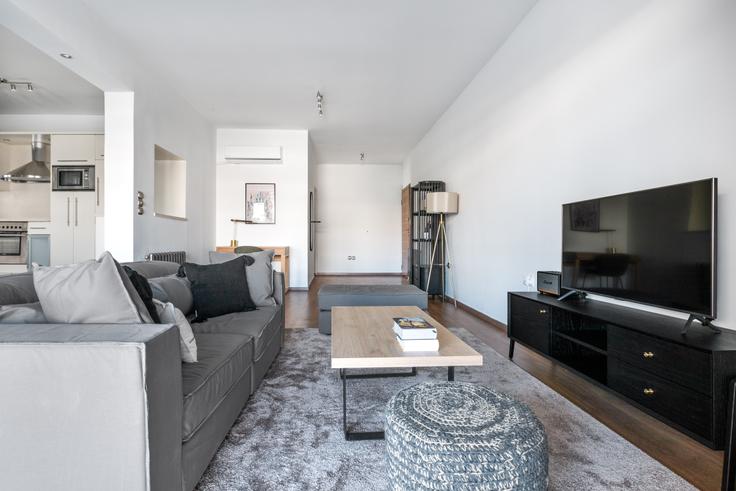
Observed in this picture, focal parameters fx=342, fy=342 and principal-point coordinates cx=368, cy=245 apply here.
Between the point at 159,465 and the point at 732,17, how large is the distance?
9.63 feet

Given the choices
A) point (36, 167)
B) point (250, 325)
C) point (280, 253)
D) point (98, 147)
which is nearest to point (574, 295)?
point (250, 325)

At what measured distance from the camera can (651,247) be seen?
1797 mm

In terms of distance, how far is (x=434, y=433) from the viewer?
0.98 meters

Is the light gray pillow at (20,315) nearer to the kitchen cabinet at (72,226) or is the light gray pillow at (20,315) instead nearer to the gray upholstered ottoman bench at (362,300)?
the gray upholstered ottoman bench at (362,300)

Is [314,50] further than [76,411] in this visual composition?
Yes

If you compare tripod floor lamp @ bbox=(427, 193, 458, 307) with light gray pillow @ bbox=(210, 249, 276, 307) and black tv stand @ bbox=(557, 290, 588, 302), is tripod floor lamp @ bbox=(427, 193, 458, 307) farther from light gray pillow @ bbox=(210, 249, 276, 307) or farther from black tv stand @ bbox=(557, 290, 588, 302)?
light gray pillow @ bbox=(210, 249, 276, 307)

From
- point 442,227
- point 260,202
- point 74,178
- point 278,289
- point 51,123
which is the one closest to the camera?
point 278,289

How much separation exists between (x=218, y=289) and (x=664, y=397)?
2543mm

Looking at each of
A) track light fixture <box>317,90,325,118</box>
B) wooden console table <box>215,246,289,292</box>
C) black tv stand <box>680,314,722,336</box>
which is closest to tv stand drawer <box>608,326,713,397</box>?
black tv stand <box>680,314,722,336</box>

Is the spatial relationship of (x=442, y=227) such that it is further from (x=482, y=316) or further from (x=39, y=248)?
(x=39, y=248)

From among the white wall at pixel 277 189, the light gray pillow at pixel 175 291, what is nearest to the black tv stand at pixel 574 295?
the light gray pillow at pixel 175 291

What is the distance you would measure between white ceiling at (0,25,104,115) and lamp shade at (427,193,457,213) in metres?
4.68

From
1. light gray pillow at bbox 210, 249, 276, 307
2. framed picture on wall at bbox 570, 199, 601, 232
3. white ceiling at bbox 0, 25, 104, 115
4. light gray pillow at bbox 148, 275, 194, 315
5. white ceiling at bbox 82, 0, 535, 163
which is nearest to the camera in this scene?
light gray pillow at bbox 148, 275, 194, 315

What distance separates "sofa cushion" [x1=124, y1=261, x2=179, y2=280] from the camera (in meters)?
2.31
